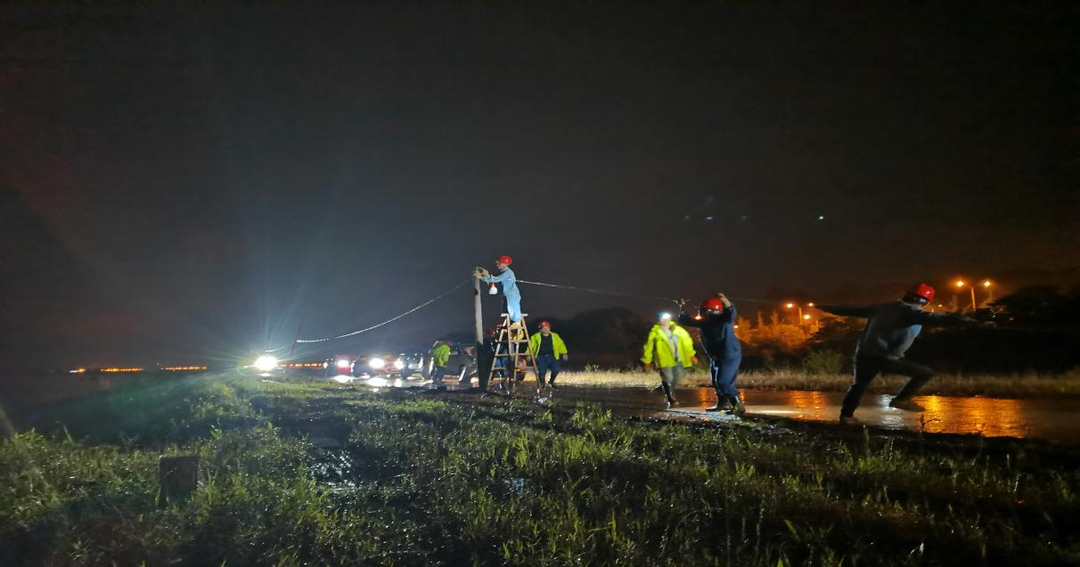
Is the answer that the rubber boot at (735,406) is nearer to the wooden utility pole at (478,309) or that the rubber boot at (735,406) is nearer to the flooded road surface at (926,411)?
the flooded road surface at (926,411)

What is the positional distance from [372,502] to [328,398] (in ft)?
36.8

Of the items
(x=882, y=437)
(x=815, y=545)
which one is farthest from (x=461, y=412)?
(x=815, y=545)

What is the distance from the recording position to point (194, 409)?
14.3 m

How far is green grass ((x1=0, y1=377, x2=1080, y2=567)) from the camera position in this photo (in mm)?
4812

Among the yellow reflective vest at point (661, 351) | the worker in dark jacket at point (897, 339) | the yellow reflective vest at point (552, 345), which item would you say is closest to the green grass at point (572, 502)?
the worker in dark jacket at point (897, 339)

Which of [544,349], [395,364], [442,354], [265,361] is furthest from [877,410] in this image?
[265,361]

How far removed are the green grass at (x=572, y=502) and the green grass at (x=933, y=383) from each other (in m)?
6.80

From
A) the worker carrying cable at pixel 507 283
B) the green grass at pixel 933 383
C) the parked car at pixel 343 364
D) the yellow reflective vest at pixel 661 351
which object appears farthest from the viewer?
the parked car at pixel 343 364

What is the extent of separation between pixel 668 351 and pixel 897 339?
466 centimetres

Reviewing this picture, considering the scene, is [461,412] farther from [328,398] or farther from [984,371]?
[984,371]

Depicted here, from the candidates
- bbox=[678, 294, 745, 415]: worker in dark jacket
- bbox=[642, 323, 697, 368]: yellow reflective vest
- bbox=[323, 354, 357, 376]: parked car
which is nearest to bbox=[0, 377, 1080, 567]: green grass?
bbox=[678, 294, 745, 415]: worker in dark jacket

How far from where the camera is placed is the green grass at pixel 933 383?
A: 13102mm

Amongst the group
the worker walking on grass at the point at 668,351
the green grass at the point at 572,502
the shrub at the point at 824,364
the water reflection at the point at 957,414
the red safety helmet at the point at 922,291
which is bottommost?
the green grass at the point at 572,502

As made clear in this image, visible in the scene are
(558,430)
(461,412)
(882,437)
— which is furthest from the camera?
(461,412)
